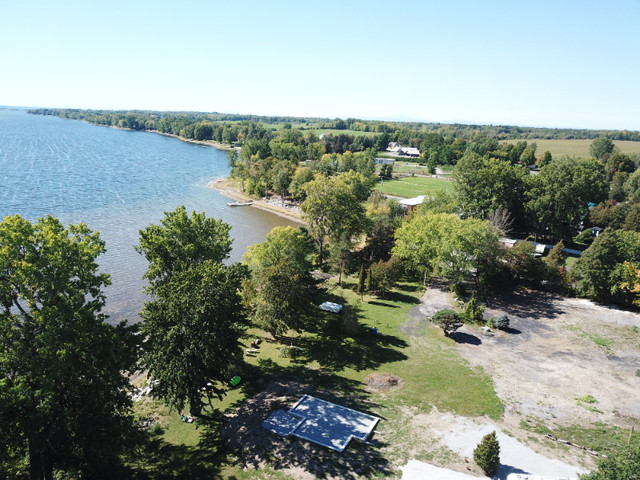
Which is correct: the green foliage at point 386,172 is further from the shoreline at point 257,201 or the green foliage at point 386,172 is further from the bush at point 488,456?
the bush at point 488,456

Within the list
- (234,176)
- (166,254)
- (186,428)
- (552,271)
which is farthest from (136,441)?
(234,176)

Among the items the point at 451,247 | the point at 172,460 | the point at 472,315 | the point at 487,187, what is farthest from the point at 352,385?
the point at 487,187

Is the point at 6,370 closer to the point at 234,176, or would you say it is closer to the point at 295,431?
the point at 295,431

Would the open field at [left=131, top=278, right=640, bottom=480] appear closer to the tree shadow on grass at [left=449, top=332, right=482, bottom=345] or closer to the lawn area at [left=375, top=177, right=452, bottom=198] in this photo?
the tree shadow on grass at [left=449, top=332, right=482, bottom=345]

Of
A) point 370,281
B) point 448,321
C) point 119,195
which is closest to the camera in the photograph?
point 448,321

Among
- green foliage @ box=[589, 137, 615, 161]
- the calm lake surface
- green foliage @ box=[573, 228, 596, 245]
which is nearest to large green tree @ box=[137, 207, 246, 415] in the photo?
the calm lake surface

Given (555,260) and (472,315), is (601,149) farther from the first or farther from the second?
(472,315)
